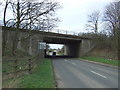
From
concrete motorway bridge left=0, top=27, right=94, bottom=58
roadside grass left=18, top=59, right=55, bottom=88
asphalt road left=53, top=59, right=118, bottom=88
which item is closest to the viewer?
roadside grass left=18, top=59, right=55, bottom=88

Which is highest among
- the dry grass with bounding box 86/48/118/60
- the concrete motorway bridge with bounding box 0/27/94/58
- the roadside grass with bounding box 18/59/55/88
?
the concrete motorway bridge with bounding box 0/27/94/58

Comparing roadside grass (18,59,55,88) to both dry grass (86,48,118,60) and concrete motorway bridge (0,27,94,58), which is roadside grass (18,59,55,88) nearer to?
concrete motorway bridge (0,27,94,58)

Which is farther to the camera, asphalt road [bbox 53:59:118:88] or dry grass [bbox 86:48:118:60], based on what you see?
dry grass [bbox 86:48:118:60]

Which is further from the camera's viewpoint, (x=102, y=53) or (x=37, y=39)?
(x=102, y=53)

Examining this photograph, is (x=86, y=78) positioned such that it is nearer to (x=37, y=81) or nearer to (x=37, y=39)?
(x=37, y=81)

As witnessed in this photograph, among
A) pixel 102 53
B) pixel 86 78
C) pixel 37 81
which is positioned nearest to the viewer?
pixel 37 81

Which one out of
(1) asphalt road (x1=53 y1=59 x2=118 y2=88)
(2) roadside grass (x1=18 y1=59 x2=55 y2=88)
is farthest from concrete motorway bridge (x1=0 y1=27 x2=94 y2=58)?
(2) roadside grass (x1=18 y1=59 x2=55 y2=88)

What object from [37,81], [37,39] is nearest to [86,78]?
[37,81]

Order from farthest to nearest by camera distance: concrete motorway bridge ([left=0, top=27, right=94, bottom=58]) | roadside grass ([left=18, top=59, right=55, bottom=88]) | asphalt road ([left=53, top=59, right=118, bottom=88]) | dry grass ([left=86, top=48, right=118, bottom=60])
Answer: dry grass ([left=86, top=48, right=118, bottom=60]) → concrete motorway bridge ([left=0, top=27, right=94, bottom=58]) → asphalt road ([left=53, top=59, right=118, bottom=88]) → roadside grass ([left=18, top=59, right=55, bottom=88])

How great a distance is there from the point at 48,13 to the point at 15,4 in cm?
500

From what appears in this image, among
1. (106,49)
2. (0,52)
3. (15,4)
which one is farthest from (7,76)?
(106,49)

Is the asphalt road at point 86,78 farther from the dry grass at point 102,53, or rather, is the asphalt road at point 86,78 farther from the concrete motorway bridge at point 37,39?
the dry grass at point 102,53

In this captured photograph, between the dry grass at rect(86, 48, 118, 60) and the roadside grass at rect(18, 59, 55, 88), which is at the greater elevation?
the roadside grass at rect(18, 59, 55, 88)

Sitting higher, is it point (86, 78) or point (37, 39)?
point (37, 39)
